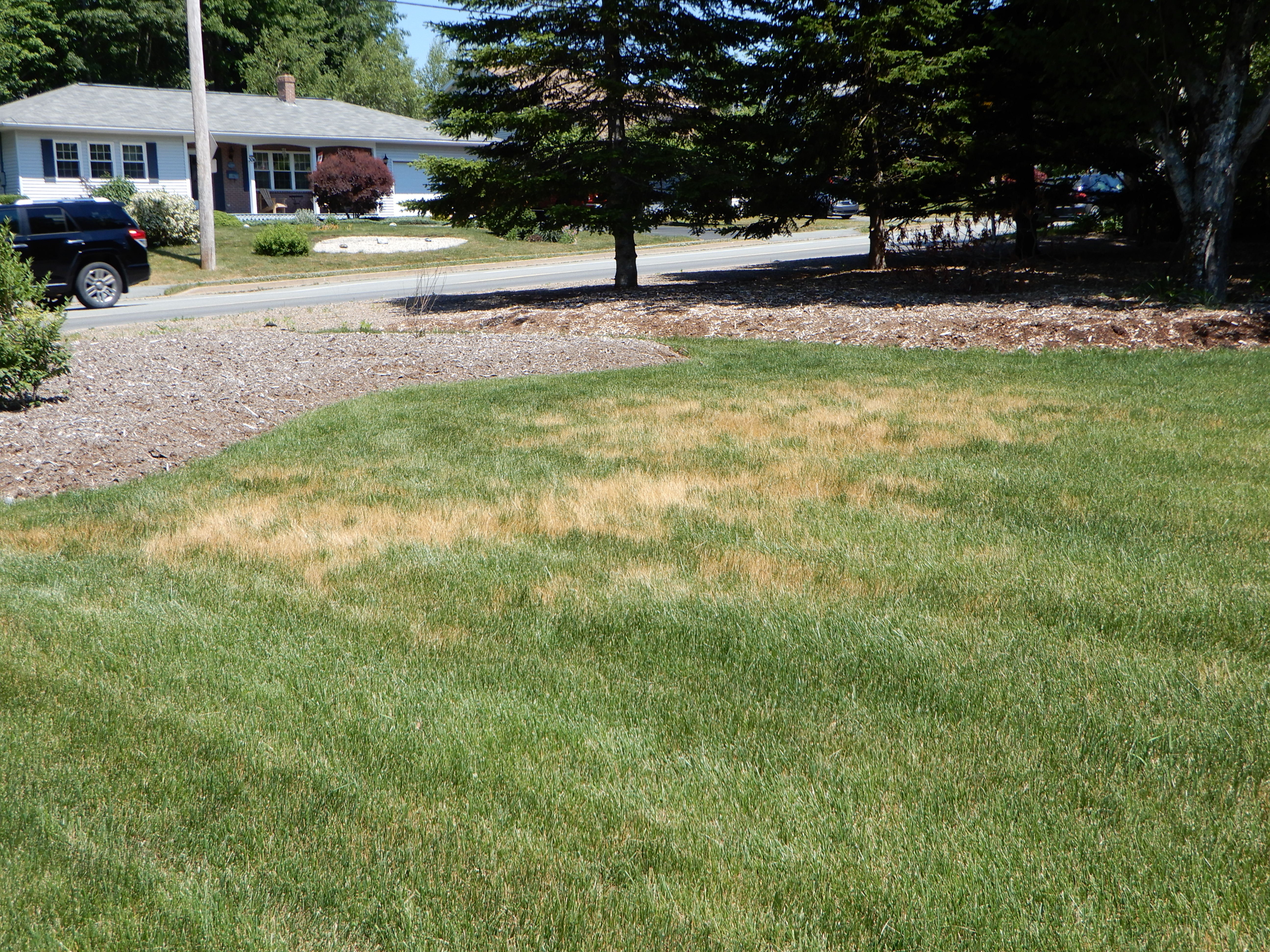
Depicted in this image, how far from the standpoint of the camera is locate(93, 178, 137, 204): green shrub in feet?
107

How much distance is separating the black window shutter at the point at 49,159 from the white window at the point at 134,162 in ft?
7.42

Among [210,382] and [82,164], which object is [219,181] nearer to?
[82,164]

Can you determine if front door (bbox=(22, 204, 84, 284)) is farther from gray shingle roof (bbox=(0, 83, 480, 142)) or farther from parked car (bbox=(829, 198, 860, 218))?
parked car (bbox=(829, 198, 860, 218))

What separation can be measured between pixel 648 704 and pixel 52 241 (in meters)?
19.1

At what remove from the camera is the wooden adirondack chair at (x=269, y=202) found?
42125 millimetres

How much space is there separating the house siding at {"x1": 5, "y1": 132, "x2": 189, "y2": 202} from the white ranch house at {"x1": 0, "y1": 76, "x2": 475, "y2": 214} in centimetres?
4

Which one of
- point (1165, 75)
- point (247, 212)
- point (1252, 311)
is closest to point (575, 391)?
point (1252, 311)

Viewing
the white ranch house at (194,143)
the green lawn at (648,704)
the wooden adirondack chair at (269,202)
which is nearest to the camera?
the green lawn at (648,704)

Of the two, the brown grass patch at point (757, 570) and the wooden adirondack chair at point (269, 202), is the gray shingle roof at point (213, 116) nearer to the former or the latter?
the wooden adirondack chair at point (269, 202)

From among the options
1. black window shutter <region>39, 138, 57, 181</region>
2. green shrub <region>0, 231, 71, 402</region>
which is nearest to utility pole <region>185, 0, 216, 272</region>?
black window shutter <region>39, 138, 57, 181</region>

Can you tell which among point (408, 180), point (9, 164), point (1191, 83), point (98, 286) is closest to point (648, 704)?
point (1191, 83)

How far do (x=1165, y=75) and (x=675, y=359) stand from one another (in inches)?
310

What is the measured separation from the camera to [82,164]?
123 ft

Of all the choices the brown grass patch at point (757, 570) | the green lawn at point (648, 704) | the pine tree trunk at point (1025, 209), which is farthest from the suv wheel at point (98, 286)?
the brown grass patch at point (757, 570)
